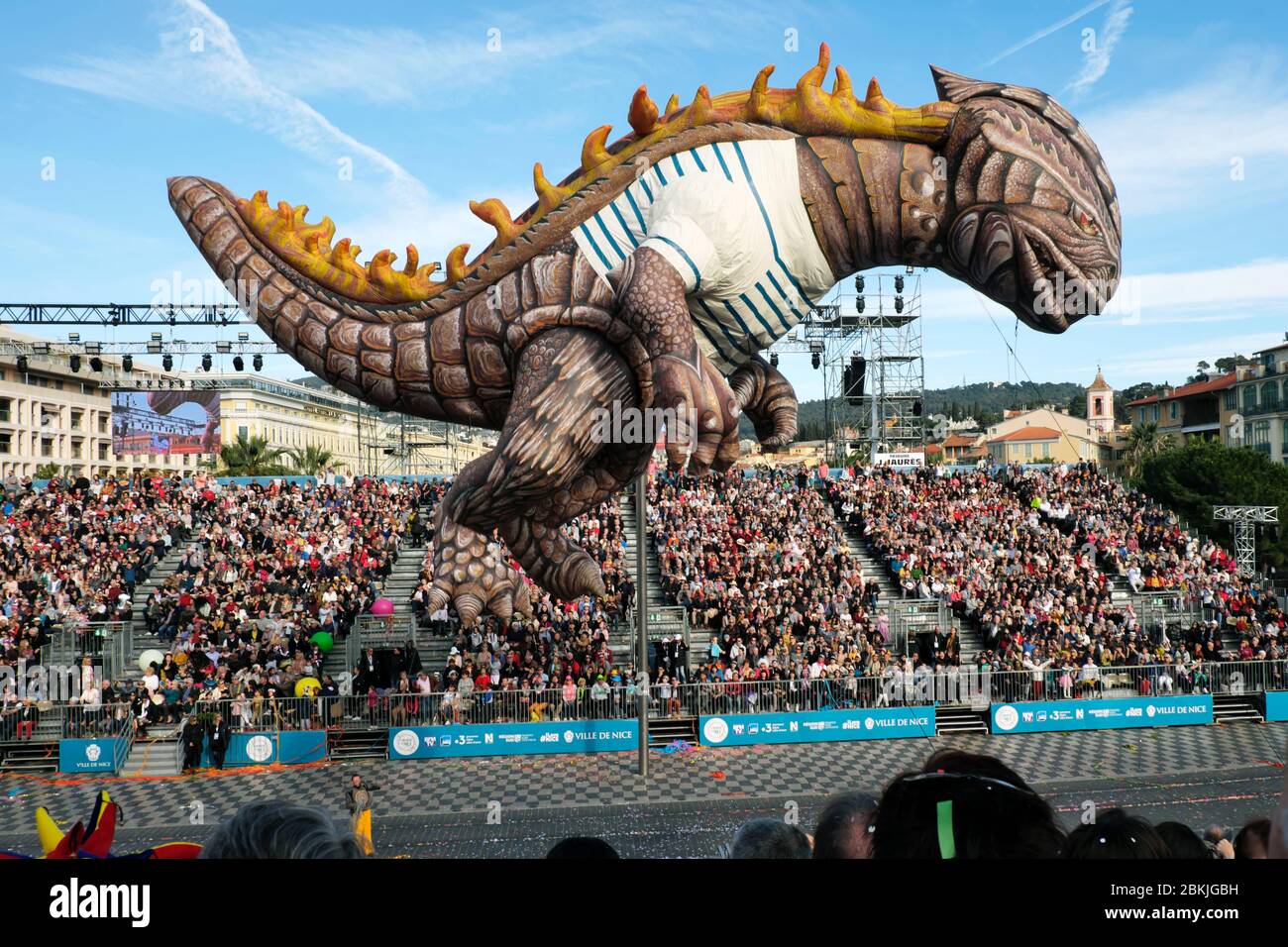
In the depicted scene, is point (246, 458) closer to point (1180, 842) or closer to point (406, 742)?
point (406, 742)

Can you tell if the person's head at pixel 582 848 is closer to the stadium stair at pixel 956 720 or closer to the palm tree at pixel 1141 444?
the stadium stair at pixel 956 720

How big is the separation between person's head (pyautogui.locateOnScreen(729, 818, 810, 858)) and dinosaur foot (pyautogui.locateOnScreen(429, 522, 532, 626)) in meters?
2.66

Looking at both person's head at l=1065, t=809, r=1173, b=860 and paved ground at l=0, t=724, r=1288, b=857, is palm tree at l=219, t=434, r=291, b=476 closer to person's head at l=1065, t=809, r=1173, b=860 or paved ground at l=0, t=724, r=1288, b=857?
paved ground at l=0, t=724, r=1288, b=857

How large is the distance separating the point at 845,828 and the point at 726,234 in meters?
2.78

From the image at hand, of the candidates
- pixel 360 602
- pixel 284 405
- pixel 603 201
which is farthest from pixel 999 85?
pixel 284 405

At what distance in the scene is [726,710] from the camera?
16.6 metres

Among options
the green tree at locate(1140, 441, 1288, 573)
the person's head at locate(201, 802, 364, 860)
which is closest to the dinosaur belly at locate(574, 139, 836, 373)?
the person's head at locate(201, 802, 364, 860)

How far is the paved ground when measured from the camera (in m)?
12.0

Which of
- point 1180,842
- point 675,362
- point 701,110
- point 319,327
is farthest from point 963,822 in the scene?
point 319,327

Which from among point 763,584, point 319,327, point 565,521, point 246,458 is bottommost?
point 763,584

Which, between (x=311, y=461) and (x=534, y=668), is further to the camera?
(x=311, y=461)
